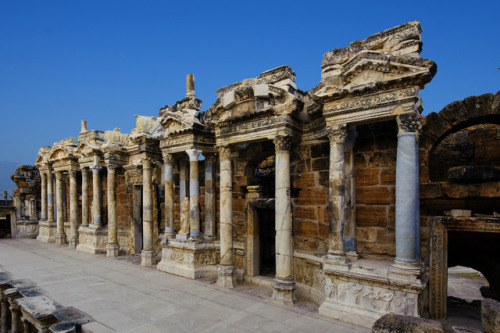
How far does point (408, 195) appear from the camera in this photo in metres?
6.21

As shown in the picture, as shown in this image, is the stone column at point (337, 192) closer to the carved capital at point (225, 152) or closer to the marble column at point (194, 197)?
the carved capital at point (225, 152)

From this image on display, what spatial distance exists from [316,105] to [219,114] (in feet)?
10.4

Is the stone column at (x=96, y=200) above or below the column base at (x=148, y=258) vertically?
above

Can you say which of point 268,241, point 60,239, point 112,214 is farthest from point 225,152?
point 60,239

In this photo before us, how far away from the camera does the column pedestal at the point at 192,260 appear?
10312 mm

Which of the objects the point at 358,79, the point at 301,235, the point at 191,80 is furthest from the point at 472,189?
the point at 191,80

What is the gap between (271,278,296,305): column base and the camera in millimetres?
7836

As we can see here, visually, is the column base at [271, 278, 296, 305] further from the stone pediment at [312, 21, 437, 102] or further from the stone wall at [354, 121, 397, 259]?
the stone pediment at [312, 21, 437, 102]

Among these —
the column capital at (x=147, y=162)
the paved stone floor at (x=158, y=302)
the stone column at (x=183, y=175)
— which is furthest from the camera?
the column capital at (x=147, y=162)

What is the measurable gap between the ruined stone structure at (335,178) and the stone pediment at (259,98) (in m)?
0.04

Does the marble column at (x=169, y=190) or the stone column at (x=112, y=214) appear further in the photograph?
the stone column at (x=112, y=214)

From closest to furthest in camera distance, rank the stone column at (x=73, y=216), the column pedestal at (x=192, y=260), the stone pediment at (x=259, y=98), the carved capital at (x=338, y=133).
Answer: the carved capital at (x=338, y=133), the stone pediment at (x=259, y=98), the column pedestal at (x=192, y=260), the stone column at (x=73, y=216)

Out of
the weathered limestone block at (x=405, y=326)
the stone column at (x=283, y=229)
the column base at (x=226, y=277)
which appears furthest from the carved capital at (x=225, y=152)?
the weathered limestone block at (x=405, y=326)

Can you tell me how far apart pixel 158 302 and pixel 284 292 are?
11.3 feet
